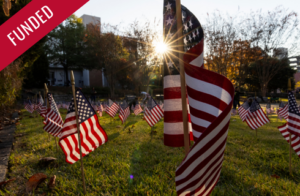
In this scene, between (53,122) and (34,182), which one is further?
(53,122)

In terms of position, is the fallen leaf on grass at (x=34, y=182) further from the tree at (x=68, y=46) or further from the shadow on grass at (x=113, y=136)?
the tree at (x=68, y=46)

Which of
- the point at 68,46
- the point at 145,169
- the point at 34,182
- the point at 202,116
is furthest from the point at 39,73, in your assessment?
the point at 202,116

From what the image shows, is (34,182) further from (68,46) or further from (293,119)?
(68,46)

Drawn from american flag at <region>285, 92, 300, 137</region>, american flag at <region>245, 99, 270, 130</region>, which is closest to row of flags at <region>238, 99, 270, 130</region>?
american flag at <region>245, 99, 270, 130</region>

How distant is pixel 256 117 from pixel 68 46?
3791 centimetres

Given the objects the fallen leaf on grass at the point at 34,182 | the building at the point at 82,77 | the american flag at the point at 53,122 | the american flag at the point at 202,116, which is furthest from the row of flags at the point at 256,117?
the building at the point at 82,77

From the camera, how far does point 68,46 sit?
36062 mm

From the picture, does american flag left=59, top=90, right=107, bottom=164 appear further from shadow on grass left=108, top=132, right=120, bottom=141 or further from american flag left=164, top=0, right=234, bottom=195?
shadow on grass left=108, top=132, right=120, bottom=141

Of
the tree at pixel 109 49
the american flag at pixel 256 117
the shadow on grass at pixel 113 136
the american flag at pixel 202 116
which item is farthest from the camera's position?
the tree at pixel 109 49

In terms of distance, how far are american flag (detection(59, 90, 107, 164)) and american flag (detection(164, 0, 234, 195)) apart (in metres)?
1.99

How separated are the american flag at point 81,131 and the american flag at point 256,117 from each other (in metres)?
5.43

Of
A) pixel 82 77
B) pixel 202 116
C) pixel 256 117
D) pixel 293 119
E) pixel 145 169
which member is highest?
pixel 82 77

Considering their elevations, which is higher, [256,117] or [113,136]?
[256,117]

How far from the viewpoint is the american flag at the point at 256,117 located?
242 inches
